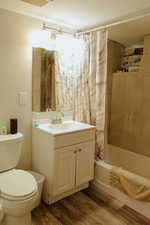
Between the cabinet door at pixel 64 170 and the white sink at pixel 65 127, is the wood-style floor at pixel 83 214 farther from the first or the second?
the white sink at pixel 65 127

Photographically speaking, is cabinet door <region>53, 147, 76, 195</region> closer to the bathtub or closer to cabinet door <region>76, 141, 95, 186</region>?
cabinet door <region>76, 141, 95, 186</region>

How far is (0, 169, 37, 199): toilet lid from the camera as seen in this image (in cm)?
150

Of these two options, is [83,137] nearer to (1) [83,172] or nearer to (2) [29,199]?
(1) [83,172]

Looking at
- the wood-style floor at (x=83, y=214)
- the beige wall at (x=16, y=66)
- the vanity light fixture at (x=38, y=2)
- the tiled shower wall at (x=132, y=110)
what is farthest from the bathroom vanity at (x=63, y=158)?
the vanity light fixture at (x=38, y=2)

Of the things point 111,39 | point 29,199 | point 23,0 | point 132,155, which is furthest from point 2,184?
point 111,39

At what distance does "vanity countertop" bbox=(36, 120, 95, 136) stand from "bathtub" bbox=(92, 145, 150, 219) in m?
0.53

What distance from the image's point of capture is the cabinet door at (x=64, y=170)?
6.49ft

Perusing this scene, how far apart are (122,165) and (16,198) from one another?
1.84m

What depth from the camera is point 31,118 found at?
228 centimetres

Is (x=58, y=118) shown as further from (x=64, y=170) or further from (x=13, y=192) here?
(x=13, y=192)

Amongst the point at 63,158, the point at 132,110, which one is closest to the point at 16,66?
the point at 63,158

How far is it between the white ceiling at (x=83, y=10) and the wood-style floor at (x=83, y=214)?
2.16 metres

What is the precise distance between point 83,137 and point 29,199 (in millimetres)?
919

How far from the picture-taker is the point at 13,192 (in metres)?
1.51
